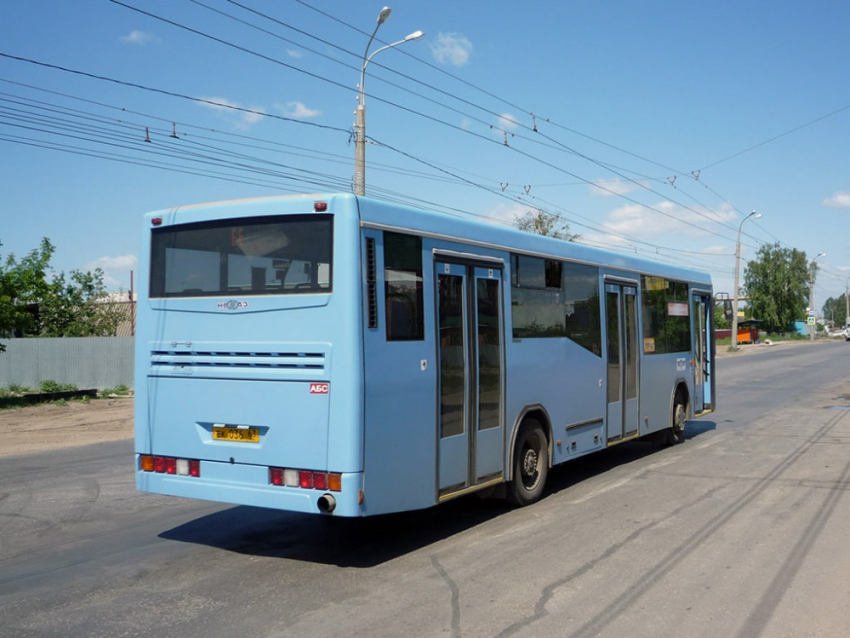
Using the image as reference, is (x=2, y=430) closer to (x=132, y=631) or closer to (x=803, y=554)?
(x=132, y=631)

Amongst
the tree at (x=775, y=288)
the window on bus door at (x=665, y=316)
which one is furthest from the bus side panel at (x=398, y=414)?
the tree at (x=775, y=288)

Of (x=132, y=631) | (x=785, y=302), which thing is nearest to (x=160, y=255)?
(x=132, y=631)

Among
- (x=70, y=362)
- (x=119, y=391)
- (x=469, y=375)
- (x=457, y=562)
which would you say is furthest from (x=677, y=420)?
(x=70, y=362)

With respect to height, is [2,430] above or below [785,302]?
below

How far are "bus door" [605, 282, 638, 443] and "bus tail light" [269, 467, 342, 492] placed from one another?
5.55 m

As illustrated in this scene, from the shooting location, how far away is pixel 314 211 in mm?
6469

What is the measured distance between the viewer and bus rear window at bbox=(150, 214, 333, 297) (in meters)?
6.47

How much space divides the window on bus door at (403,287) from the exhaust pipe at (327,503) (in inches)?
53.6

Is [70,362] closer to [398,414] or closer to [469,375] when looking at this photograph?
[469,375]

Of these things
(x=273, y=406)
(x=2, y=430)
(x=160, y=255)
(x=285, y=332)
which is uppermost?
(x=160, y=255)

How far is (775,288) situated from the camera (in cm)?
10081

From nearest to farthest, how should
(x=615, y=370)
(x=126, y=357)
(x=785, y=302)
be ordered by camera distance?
(x=615, y=370), (x=126, y=357), (x=785, y=302)

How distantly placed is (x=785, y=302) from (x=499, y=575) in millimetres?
105164

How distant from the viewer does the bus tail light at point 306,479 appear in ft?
20.4
